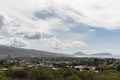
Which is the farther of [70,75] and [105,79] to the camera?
[70,75]

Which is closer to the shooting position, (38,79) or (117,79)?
(117,79)

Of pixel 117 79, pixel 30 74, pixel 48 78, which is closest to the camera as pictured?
pixel 117 79

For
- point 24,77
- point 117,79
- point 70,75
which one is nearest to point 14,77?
point 24,77

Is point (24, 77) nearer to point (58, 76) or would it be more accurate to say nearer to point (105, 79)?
point (58, 76)

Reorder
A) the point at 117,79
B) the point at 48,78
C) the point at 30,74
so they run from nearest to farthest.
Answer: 1. the point at 117,79
2. the point at 48,78
3. the point at 30,74

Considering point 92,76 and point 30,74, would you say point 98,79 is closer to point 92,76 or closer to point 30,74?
point 92,76

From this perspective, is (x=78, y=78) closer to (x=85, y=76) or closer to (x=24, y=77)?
(x=85, y=76)

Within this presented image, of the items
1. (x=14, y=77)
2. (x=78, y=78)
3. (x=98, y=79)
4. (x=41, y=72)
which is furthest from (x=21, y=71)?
(x=98, y=79)
